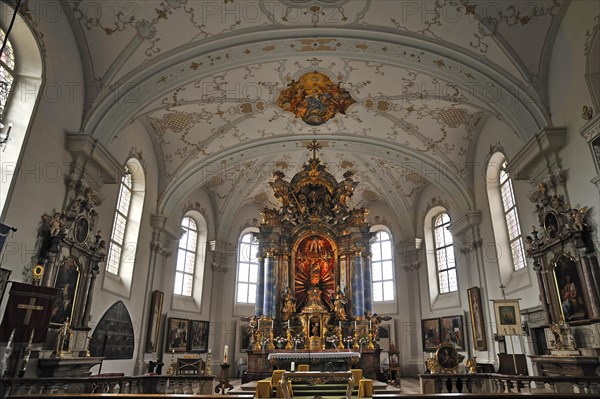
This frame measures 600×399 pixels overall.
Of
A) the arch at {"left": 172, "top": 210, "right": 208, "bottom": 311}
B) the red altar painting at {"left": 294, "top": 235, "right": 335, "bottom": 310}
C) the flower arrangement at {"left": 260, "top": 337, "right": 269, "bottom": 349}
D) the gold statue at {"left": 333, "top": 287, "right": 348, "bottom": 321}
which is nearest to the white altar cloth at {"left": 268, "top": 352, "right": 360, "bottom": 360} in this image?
the flower arrangement at {"left": 260, "top": 337, "right": 269, "bottom": 349}

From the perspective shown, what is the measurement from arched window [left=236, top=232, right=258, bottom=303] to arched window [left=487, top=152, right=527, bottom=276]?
34.7ft

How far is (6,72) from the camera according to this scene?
862cm

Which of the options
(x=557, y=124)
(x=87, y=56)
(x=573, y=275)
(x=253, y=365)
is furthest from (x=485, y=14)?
(x=253, y=365)

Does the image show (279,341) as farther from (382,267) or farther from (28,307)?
(28,307)

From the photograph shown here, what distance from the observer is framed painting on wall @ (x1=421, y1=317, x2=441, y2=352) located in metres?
16.6

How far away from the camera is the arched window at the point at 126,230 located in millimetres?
12891

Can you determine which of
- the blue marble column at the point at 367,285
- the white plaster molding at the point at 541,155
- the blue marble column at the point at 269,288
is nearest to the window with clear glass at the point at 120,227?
the blue marble column at the point at 269,288

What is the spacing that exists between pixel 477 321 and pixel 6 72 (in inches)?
563

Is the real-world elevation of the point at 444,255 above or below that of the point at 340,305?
above

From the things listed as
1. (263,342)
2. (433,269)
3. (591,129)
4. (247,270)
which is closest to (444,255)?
(433,269)

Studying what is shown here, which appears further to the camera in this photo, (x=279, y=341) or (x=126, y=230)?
(x=279, y=341)

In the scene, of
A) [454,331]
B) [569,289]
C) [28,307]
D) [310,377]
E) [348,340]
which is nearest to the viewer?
[28,307]

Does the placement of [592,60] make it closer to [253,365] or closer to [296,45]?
[296,45]

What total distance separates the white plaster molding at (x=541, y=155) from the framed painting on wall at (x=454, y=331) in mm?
6671
